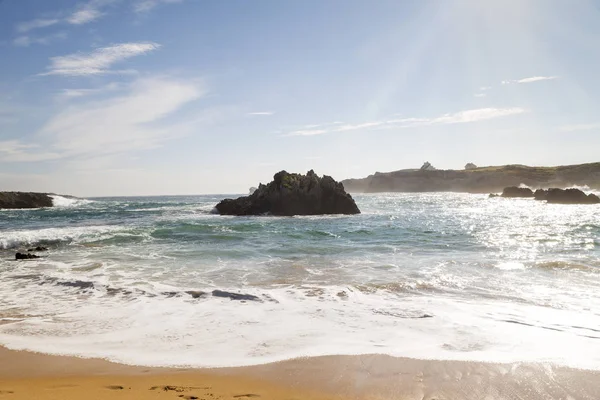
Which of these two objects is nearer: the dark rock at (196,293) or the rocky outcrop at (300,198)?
the dark rock at (196,293)

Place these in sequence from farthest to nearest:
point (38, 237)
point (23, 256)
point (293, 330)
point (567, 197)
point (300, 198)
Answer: point (567, 197), point (300, 198), point (38, 237), point (23, 256), point (293, 330)

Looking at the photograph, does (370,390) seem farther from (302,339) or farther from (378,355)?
(302,339)

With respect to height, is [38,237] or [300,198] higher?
[300,198]

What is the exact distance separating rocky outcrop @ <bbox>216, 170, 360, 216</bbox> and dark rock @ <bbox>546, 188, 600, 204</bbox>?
41658 millimetres

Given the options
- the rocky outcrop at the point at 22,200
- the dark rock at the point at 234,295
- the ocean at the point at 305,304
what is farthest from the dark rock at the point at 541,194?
the rocky outcrop at the point at 22,200

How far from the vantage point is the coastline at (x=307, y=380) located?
4461mm

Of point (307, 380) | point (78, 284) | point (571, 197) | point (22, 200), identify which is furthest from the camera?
point (22, 200)

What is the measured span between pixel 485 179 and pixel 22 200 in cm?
14800

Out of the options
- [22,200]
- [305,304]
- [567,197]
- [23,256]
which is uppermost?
[22,200]

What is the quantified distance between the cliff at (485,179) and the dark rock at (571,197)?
67054mm

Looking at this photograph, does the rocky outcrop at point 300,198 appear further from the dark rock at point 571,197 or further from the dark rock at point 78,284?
the dark rock at point 571,197

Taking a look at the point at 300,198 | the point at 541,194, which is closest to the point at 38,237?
the point at 300,198

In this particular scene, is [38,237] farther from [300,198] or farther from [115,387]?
[300,198]

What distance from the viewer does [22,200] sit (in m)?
69.4
